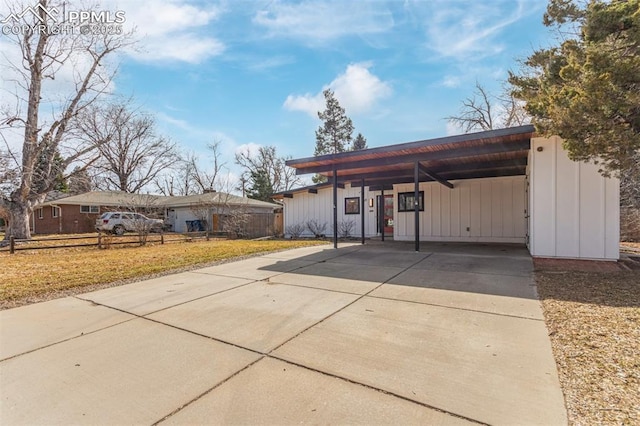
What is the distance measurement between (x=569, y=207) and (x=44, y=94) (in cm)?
2092

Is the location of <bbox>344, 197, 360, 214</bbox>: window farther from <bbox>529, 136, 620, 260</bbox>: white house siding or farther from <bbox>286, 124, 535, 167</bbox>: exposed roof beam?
<bbox>529, 136, 620, 260</bbox>: white house siding

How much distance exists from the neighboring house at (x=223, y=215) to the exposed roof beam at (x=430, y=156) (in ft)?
25.3

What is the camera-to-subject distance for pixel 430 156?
8.62 meters

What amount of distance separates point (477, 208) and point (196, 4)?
11.4 meters

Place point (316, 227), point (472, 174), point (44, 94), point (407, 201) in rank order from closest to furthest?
point (472, 174) < point (407, 201) < point (44, 94) < point (316, 227)

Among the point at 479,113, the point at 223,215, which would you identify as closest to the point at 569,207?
the point at 479,113

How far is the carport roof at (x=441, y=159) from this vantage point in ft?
24.8

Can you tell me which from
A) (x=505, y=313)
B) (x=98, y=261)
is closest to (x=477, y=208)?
(x=505, y=313)

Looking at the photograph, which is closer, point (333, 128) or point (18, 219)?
point (18, 219)

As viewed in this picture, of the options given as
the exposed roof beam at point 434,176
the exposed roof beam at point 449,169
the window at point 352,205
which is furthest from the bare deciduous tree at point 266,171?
the exposed roof beam at point 434,176

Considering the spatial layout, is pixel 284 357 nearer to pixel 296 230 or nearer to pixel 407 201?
pixel 407 201

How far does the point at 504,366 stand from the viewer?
2482 millimetres

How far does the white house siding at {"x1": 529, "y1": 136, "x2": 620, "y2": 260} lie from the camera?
22.0 feet

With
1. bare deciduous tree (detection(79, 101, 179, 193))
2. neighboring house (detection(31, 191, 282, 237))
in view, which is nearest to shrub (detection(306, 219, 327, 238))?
neighboring house (detection(31, 191, 282, 237))
